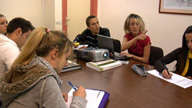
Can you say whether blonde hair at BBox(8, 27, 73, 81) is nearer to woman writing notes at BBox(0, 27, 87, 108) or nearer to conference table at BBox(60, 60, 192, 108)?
woman writing notes at BBox(0, 27, 87, 108)

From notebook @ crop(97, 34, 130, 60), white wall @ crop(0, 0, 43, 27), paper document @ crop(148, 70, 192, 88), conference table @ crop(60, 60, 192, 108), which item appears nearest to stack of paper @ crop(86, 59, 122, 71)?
conference table @ crop(60, 60, 192, 108)

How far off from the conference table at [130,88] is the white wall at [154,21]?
1605mm

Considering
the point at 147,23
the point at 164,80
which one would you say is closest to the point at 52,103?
the point at 164,80

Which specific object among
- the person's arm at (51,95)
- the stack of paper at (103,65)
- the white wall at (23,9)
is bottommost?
the stack of paper at (103,65)

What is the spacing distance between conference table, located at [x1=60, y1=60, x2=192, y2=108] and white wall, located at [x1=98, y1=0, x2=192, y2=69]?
1605mm

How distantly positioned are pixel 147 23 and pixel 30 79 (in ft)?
9.57

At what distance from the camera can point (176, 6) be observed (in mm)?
2809

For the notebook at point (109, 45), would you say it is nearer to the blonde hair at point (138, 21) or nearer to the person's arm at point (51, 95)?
the blonde hair at point (138, 21)

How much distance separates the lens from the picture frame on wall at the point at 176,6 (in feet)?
8.68

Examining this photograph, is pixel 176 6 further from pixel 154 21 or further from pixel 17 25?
pixel 17 25

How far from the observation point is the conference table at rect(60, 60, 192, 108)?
107cm

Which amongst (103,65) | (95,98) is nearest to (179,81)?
(103,65)

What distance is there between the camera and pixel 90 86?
1276 mm

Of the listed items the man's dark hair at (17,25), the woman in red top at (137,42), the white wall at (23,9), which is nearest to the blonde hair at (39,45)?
the man's dark hair at (17,25)
